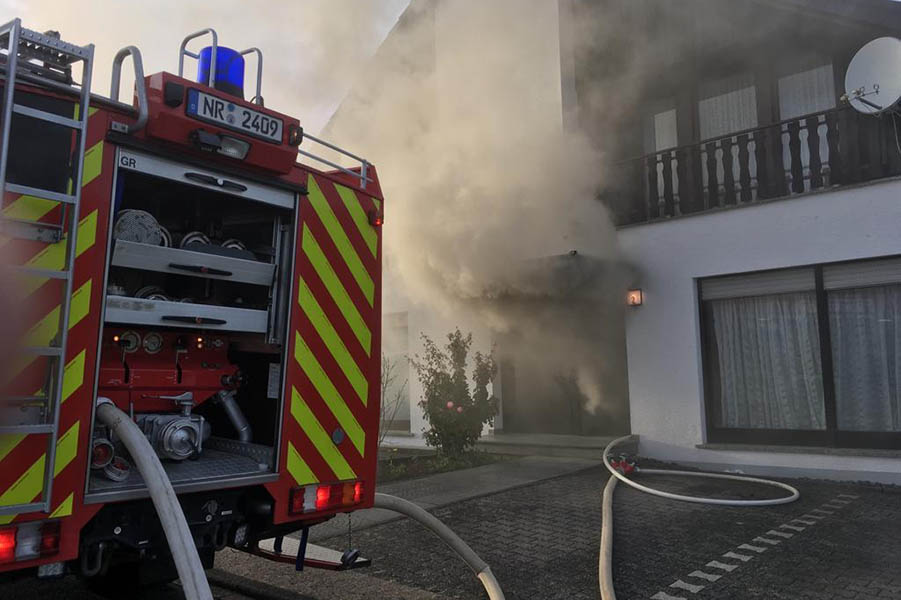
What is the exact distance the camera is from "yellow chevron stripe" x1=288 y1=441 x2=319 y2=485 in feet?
10.1

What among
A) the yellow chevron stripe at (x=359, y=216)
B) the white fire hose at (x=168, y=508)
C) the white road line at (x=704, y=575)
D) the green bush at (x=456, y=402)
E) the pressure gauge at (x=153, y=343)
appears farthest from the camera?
the green bush at (x=456, y=402)

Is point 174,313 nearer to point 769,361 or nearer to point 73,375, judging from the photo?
point 73,375

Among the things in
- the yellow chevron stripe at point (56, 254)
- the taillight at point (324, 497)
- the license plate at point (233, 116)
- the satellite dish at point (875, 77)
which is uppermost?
the satellite dish at point (875, 77)

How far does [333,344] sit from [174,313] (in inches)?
31.4

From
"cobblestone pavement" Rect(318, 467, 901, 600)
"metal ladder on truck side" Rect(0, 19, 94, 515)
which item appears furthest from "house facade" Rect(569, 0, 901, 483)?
"metal ladder on truck side" Rect(0, 19, 94, 515)

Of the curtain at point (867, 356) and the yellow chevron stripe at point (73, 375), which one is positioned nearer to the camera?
the yellow chevron stripe at point (73, 375)

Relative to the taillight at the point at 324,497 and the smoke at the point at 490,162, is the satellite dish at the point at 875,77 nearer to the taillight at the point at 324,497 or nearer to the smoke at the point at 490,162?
the smoke at the point at 490,162

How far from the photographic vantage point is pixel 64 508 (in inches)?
89.4

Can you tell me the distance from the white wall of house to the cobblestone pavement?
87 cm

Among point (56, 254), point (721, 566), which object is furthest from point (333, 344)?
point (721, 566)

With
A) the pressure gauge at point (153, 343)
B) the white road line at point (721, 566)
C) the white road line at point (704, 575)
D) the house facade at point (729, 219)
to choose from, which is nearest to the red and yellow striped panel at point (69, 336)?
the pressure gauge at point (153, 343)

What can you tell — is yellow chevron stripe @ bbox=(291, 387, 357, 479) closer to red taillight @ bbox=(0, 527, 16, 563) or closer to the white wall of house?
red taillight @ bbox=(0, 527, 16, 563)

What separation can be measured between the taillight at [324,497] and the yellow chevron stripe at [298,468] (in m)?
0.04

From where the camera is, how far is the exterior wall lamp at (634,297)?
318 inches
